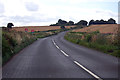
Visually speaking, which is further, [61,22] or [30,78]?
[61,22]

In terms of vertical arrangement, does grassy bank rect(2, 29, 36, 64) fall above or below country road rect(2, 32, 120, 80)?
above

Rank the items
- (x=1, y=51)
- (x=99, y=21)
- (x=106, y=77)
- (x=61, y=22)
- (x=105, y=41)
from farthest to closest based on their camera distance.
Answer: (x=61, y=22)
(x=99, y=21)
(x=105, y=41)
(x=1, y=51)
(x=106, y=77)

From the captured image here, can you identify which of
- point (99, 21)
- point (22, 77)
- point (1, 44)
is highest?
point (99, 21)

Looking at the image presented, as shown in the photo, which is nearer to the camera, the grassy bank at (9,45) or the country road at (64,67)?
the country road at (64,67)

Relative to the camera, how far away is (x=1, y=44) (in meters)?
13.1

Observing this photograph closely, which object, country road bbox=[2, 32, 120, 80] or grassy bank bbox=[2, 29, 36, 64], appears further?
grassy bank bbox=[2, 29, 36, 64]

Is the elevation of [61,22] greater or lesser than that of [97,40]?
greater

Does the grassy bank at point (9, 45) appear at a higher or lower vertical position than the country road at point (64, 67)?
higher

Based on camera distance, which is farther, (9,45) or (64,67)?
(9,45)

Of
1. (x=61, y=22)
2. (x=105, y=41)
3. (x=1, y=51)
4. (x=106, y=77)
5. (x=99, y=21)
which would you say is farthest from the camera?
(x=61, y=22)

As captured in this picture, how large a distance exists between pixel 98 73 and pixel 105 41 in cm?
1226

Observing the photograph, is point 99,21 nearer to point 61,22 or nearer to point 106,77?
point 61,22

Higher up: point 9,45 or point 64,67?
point 9,45

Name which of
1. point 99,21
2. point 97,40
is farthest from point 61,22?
point 97,40
